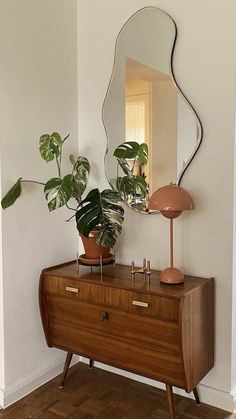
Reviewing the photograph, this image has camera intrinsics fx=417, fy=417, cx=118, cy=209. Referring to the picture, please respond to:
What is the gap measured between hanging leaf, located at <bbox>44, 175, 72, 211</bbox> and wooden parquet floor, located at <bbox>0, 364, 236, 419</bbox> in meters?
1.11

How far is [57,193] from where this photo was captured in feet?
7.32

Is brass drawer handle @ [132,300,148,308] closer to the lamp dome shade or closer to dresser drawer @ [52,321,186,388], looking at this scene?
dresser drawer @ [52,321,186,388]

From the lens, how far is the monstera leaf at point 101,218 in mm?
2234

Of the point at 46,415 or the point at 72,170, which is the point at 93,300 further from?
the point at 72,170

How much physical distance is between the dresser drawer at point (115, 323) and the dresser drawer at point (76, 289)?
4 centimetres

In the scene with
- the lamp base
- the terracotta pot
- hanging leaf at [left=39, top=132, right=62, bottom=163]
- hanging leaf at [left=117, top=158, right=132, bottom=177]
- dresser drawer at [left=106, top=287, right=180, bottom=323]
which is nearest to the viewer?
dresser drawer at [left=106, top=287, right=180, bottom=323]

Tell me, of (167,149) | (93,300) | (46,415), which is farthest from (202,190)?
(46,415)

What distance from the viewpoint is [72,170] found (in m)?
2.66

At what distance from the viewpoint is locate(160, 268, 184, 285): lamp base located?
218 centimetres

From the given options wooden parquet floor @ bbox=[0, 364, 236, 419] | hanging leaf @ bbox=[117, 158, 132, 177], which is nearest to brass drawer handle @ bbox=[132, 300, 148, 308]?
wooden parquet floor @ bbox=[0, 364, 236, 419]

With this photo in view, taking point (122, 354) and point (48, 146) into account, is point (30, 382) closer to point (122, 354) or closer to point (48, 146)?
point (122, 354)

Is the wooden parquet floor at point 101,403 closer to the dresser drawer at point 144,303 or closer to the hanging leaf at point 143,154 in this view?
the dresser drawer at point 144,303

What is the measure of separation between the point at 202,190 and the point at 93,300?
0.85 m

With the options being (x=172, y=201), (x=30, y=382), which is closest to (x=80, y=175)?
(x=172, y=201)
